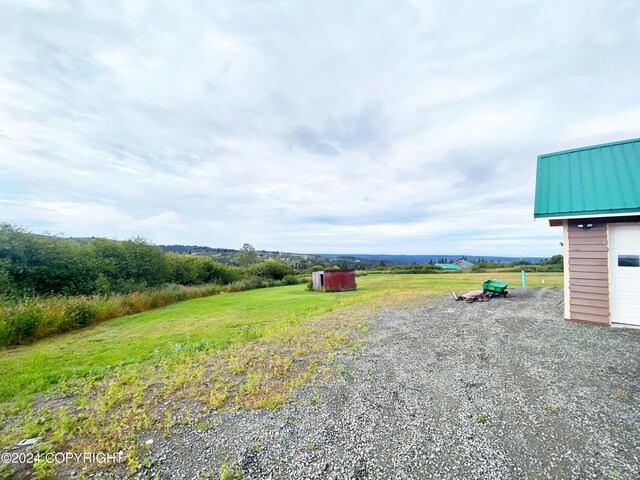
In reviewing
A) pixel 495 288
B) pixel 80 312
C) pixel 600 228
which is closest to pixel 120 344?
pixel 80 312

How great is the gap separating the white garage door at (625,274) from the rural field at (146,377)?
6570 mm

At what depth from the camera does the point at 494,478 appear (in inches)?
107

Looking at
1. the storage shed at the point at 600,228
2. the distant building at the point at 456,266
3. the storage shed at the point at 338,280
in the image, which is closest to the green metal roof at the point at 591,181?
the storage shed at the point at 600,228

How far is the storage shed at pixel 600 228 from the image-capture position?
23.8ft

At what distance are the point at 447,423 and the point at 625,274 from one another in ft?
24.5

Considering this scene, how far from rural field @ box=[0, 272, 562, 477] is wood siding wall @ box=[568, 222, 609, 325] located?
5915 mm

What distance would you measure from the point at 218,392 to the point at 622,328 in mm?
9780

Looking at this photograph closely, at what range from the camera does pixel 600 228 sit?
7648 millimetres

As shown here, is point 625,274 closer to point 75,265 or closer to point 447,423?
point 447,423

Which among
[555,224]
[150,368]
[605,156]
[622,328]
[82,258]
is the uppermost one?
[605,156]

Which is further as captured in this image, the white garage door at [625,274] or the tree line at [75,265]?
the tree line at [75,265]

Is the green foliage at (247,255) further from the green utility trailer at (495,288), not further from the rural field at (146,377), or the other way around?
the green utility trailer at (495,288)

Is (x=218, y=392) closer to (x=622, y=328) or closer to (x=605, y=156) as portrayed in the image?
Answer: (x=622, y=328)

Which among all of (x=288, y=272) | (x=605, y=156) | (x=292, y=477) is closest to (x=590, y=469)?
(x=292, y=477)
